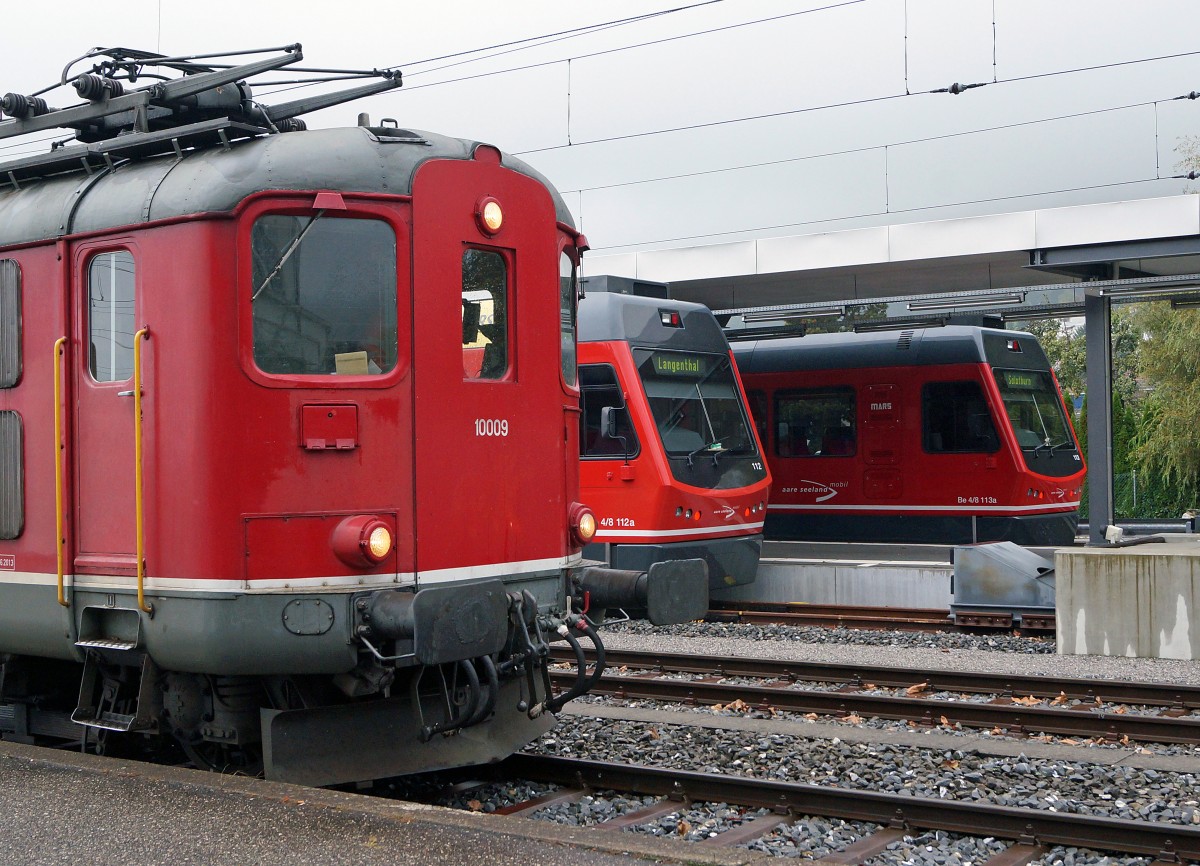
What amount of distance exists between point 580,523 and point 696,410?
715 cm

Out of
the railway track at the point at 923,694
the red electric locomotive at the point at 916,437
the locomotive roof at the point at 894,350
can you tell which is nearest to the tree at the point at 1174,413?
the red electric locomotive at the point at 916,437

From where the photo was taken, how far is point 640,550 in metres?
13.5

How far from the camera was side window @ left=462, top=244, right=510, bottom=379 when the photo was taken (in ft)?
21.8

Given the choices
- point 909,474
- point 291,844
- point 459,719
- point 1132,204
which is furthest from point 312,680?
point 909,474

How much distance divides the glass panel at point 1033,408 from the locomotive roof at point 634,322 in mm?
5140

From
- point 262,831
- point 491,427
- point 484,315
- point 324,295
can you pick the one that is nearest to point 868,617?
point 491,427

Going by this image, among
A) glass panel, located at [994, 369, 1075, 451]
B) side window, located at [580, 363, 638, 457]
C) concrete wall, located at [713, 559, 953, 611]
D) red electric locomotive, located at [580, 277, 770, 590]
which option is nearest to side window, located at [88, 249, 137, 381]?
red electric locomotive, located at [580, 277, 770, 590]

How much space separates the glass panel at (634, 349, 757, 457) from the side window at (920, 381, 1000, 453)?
4009 mm

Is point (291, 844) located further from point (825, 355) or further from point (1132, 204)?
point (825, 355)

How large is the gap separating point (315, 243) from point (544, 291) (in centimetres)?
136

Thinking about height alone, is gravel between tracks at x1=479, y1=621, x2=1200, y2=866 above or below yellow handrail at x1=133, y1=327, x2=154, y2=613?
below

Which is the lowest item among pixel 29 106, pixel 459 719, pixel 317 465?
pixel 459 719

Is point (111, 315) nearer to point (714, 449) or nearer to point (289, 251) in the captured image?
point (289, 251)

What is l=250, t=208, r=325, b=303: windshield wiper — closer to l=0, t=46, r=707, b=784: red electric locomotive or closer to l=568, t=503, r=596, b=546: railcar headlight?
l=0, t=46, r=707, b=784: red electric locomotive
